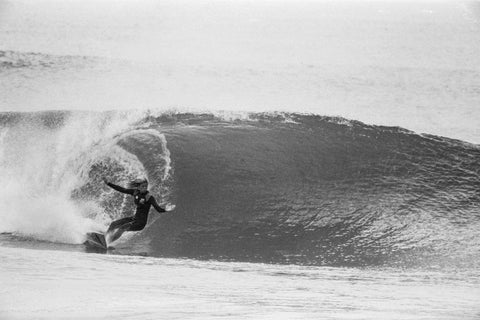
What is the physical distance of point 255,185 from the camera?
11.9 metres

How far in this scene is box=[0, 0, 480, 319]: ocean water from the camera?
7.05 meters

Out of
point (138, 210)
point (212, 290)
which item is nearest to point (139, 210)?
point (138, 210)

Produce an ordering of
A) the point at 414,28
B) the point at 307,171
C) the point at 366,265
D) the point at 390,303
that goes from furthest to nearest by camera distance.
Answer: the point at 414,28 → the point at 307,171 → the point at 366,265 → the point at 390,303

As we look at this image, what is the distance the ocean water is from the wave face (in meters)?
0.04

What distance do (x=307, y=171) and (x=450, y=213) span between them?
95.1 inches

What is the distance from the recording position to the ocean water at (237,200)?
278 inches

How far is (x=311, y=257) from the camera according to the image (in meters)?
9.92

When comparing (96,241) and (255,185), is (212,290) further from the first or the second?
(255,185)

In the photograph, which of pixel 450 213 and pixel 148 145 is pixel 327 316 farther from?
pixel 148 145

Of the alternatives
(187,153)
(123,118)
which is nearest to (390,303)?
(187,153)

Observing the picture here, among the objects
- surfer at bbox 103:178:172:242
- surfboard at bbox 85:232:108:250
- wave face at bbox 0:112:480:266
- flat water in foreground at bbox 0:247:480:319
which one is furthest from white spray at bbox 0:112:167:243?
flat water in foreground at bbox 0:247:480:319

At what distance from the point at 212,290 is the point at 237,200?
13.8ft

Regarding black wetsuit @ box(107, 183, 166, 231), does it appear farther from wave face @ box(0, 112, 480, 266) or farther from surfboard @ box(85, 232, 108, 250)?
wave face @ box(0, 112, 480, 266)

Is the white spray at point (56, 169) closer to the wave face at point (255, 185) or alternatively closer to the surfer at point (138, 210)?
the wave face at point (255, 185)
